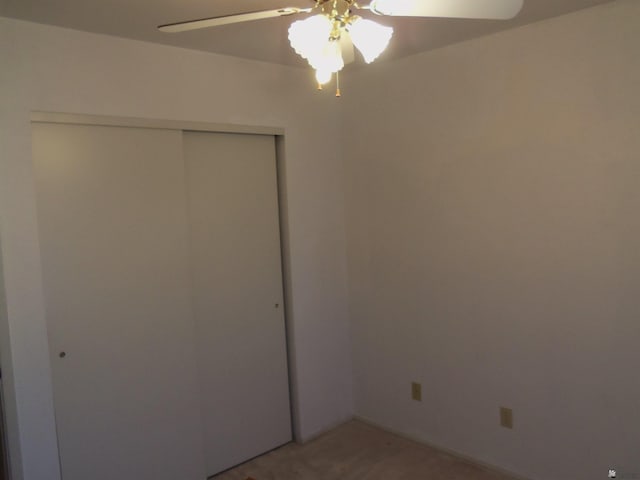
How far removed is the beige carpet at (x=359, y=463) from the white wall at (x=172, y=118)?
0.21m

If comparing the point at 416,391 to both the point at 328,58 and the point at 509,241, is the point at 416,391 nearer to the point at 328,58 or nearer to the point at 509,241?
the point at 509,241

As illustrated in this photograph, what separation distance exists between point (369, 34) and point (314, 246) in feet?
6.83

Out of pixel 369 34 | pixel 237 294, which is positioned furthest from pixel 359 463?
pixel 369 34

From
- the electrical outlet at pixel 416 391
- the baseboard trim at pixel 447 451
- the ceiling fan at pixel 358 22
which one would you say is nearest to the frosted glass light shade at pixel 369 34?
the ceiling fan at pixel 358 22

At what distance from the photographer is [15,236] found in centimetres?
210

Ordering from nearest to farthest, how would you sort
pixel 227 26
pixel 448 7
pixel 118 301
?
pixel 448 7, pixel 227 26, pixel 118 301

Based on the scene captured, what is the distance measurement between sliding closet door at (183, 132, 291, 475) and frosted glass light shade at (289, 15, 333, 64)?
1574 millimetres

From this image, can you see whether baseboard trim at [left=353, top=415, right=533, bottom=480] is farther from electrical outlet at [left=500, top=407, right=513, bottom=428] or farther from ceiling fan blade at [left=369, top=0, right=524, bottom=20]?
ceiling fan blade at [left=369, top=0, right=524, bottom=20]

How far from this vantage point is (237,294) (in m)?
2.98

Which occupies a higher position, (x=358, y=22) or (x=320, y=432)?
(x=358, y=22)

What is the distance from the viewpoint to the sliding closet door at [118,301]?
224cm

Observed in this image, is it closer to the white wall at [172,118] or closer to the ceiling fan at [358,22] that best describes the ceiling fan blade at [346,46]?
the ceiling fan at [358,22]

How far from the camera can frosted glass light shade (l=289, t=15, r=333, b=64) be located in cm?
128

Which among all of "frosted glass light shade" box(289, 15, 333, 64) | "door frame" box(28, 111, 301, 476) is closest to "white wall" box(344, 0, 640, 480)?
"door frame" box(28, 111, 301, 476)
